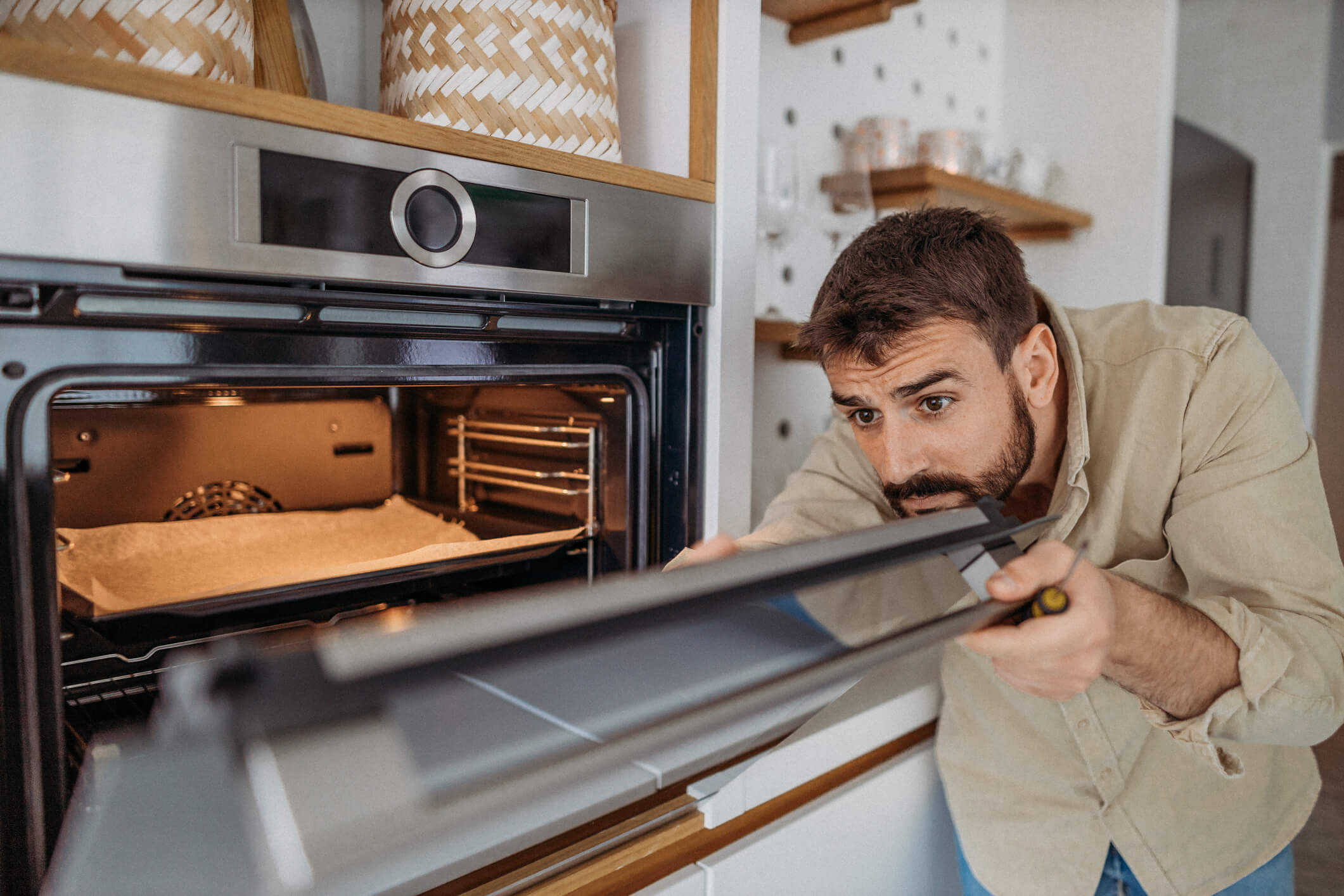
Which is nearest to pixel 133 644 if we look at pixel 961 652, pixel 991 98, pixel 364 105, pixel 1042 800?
pixel 364 105

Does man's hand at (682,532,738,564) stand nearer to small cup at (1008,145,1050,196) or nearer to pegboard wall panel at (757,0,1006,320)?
pegboard wall panel at (757,0,1006,320)

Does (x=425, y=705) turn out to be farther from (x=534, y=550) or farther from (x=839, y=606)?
(x=534, y=550)

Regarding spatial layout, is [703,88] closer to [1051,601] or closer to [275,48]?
[275,48]

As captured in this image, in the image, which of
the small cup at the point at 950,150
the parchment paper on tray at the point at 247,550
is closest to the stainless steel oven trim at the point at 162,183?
the parchment paper on tray at the point at 247,550

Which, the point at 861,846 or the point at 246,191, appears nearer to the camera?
the point at 246,191

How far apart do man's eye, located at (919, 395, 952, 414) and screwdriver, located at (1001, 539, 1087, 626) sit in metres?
0.37

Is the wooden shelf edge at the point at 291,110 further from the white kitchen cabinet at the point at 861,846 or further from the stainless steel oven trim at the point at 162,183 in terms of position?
the white kitchen cabinet at the point at 861,846

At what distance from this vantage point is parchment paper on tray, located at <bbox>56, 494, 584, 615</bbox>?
0.70 metres

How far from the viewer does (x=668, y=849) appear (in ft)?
2.83

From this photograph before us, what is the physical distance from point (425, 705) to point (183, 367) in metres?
0.41

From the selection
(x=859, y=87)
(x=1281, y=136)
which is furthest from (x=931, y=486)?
(x=1281, y=136)

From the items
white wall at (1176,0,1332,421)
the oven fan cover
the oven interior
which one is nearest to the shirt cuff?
the oven interior

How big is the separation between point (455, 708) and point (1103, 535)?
0.86 m

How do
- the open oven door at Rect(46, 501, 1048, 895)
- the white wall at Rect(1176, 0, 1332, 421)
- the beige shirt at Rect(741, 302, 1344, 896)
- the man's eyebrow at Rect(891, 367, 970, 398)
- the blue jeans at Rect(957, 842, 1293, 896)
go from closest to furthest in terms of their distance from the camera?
the open oven door at Rect(46, 501, 1048, 895) < the beige shirt at Rect(741, 302, 1344, 896) < the man's eyebrow at Rect(891, 367, 970, 398) < the blue jeans at Rect(957, 842, 1293, 896) < the white wall at Rect(1176, 0, 1332, 421)
